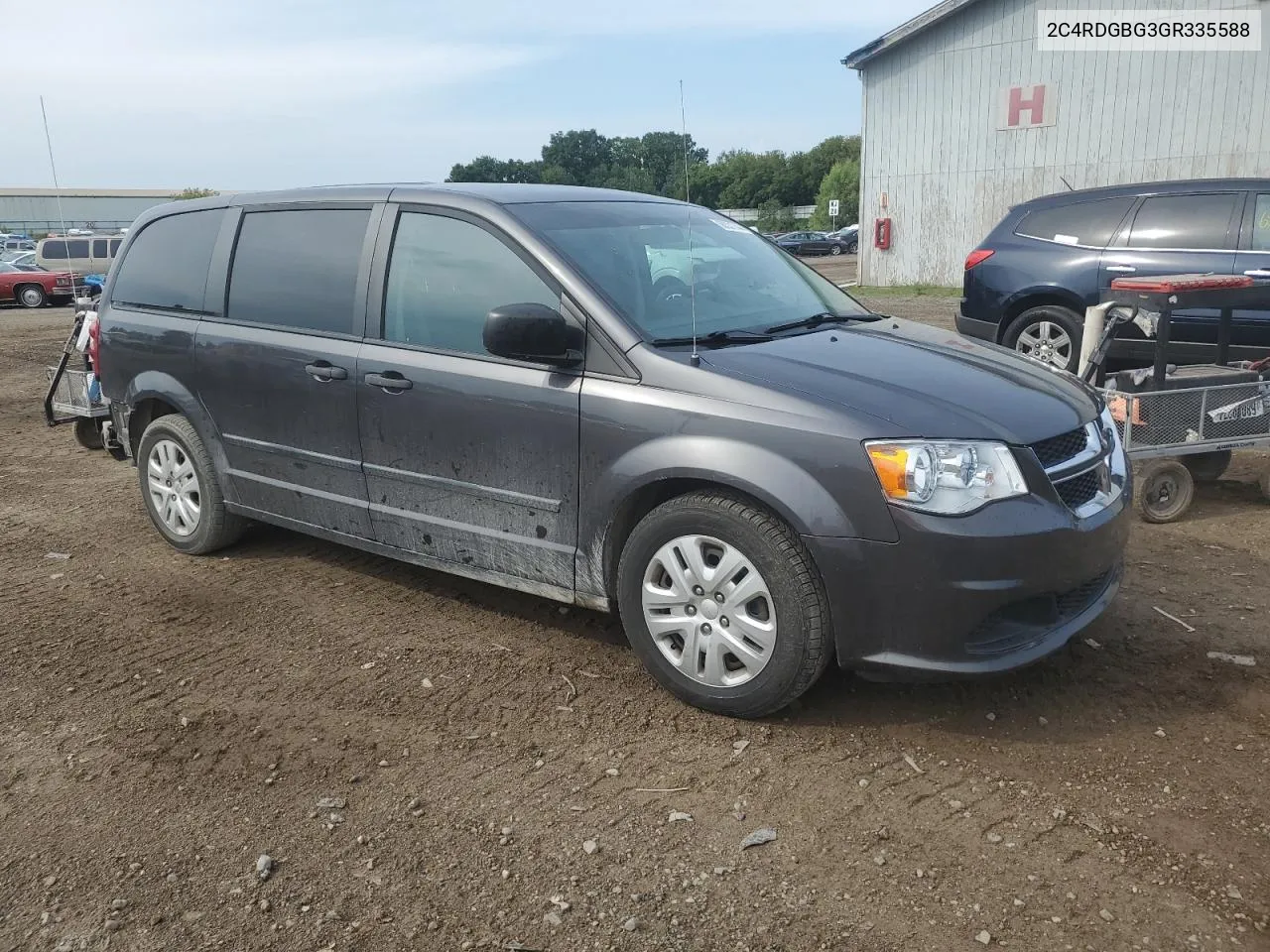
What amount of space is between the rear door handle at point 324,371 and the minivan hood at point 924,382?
1.68 m

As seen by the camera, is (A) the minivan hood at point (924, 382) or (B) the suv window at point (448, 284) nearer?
(A) the minivan hood at point (924, 382)

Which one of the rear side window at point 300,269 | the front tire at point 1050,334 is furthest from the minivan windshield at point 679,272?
the front tire at point 1050,334

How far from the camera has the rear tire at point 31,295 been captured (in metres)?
27.7

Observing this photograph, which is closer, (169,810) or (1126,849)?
(1126,849)

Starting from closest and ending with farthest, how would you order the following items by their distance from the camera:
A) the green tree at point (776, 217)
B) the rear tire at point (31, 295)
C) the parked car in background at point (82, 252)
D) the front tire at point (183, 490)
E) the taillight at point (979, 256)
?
the front tire at point (183, 490)
the taillight at point (979, 256)
the rear tire at point (31, 295)
the parked car in background at point (82, 252)
the green tree at point (776, 217)

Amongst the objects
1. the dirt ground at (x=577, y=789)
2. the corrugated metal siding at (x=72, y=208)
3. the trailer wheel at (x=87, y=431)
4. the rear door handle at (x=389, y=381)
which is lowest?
A: the dirt ground at (x=577, y=789)

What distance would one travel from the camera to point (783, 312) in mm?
4391

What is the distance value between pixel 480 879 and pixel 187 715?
156 centimetres

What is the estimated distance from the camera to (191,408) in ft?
17.5

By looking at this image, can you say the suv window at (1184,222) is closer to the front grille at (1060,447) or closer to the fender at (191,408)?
the front grille at (1060,447)

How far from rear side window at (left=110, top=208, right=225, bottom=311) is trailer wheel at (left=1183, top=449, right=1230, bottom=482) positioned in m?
5.57

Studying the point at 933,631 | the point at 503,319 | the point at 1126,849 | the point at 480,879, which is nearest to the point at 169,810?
the point at 480,879

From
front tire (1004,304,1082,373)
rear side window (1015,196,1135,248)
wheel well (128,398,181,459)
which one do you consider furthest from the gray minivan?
rear side window (1015,196,1135,248)

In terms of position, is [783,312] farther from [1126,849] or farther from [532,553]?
[1126,849]
